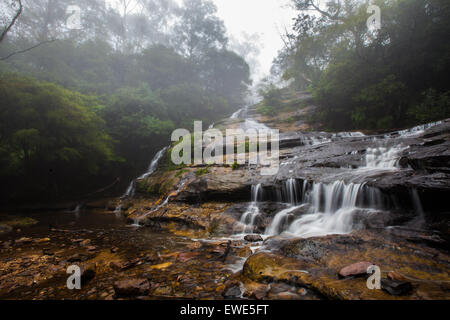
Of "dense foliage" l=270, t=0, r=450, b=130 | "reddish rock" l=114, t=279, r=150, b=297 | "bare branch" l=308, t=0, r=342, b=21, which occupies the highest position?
"bare branch" l=308, t=0, r=342, b=21

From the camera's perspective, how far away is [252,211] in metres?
5.38

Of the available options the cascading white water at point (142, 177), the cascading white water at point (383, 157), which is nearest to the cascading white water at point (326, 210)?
the cascading white water at point (383, 157)

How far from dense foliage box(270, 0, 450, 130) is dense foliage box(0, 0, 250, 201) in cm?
1159

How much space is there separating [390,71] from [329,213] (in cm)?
1019

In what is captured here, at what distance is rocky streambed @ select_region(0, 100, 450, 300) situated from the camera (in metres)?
2.34

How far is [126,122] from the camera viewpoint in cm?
1319

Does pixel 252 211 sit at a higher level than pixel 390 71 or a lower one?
lower

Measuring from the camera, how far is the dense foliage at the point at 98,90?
25.6ft

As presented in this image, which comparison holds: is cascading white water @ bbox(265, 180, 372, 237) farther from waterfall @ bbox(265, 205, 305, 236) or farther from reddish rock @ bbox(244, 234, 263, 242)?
reddish rock @ bbox(244, 234, 263, 242)

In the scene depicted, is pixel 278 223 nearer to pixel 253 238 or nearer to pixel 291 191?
pixel 253 238

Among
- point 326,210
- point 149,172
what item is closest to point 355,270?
point 326,210

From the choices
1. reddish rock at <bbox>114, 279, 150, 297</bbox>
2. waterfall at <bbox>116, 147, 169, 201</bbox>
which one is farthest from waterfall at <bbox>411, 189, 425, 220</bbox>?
waterfall at <bbox>116, 147, 169, 201</bbox>

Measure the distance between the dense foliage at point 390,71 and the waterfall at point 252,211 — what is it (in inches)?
313
